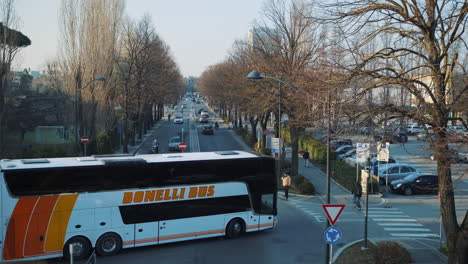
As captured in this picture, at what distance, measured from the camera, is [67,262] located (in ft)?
50.3

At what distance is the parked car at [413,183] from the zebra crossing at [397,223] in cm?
429

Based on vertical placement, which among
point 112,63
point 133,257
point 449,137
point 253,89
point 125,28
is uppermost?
point 125,28

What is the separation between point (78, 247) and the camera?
15250mm

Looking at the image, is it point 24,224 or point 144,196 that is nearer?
point 24,224

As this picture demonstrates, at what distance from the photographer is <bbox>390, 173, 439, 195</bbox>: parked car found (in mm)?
27984

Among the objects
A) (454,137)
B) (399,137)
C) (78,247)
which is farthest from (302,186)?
(454,137)

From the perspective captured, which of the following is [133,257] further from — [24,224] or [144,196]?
[24,224]

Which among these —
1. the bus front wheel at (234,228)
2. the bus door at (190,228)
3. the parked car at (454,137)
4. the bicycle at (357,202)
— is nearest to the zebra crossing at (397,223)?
the bicycle at (357,202)

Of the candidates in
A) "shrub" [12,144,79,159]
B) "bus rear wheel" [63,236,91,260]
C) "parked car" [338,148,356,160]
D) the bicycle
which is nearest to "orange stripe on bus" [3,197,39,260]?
"bus rear wheel" [63,236,91,260]

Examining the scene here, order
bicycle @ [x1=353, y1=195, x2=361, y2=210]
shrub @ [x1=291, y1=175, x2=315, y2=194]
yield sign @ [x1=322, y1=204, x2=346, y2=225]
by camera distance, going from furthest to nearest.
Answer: shrub @ [x1=291, y1=175, x2=315, y2=194] → bicycle @ [x1=353, y1=195, x2=361, y2=210] → yield sign @ [x1=322, y1=204, x2=346, y2=225]

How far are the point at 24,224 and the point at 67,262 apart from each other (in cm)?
205

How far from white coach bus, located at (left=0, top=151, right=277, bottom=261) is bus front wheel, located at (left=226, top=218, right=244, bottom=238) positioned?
0.13ft

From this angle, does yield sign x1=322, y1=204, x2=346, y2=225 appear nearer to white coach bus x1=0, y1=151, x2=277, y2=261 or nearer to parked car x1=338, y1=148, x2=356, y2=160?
white coach bus x1=0, y1=151, x2=277, y2=261

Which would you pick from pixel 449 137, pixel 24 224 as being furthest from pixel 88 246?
pixel 449 137
